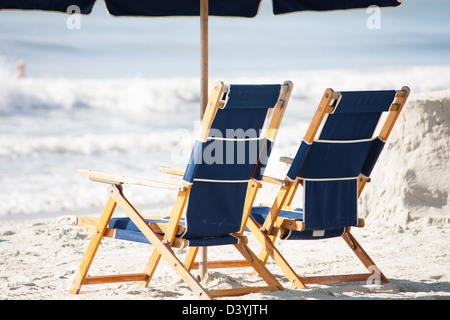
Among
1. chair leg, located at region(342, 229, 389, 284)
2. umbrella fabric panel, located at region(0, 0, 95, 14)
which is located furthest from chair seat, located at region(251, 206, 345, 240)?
umbrella fabric panel, located at region(0, 0, 95, 14)

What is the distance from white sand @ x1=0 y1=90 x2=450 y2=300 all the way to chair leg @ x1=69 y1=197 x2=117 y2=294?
7 cm

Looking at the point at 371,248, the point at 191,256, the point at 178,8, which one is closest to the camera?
the point at 191,256

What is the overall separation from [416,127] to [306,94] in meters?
14.9

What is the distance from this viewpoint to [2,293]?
3762 millimetres

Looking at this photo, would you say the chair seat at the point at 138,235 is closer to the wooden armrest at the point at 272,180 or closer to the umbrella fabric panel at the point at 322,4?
the wooden armrest at the point at 272,180

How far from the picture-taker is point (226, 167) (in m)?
3.49

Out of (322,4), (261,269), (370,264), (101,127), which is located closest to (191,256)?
(261,269)

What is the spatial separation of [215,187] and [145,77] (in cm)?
1948

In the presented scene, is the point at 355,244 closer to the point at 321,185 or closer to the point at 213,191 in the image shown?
the point at 321,185

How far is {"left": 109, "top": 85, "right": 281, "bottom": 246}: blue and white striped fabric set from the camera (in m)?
3.36

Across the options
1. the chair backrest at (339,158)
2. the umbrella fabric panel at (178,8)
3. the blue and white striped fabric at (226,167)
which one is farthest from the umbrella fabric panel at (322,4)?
the blue and white striped fabric at (226,167)

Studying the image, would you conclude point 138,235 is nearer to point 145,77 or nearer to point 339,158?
point 339,158

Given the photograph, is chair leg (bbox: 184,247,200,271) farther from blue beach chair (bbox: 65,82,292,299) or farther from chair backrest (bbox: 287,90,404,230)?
chair backrest (bbox: 287,90,404,230)
